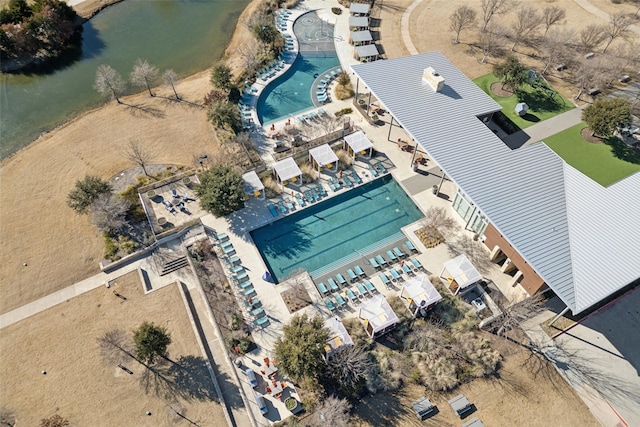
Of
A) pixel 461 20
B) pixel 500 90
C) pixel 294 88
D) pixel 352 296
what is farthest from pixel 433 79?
pixel 352 296

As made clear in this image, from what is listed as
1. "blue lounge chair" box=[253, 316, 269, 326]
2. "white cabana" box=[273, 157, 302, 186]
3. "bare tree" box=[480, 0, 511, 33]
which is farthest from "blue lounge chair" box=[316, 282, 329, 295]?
"bare tree" box=[480, 0, 511, 33]

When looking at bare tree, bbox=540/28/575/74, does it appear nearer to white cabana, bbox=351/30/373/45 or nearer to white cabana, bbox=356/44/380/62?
white cabana, bbox=356/44/380/62

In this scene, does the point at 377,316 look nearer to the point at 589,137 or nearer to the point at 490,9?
the point at 589,137

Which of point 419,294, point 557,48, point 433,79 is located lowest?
point 419,294

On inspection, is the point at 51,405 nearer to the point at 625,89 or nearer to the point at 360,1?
the point at 360,1

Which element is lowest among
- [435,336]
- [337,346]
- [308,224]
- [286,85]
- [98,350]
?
[435,336]

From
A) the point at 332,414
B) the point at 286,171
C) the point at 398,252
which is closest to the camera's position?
the point at 332,414

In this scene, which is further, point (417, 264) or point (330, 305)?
point (417, 264)

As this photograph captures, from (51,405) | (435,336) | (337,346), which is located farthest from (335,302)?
(51,405)
